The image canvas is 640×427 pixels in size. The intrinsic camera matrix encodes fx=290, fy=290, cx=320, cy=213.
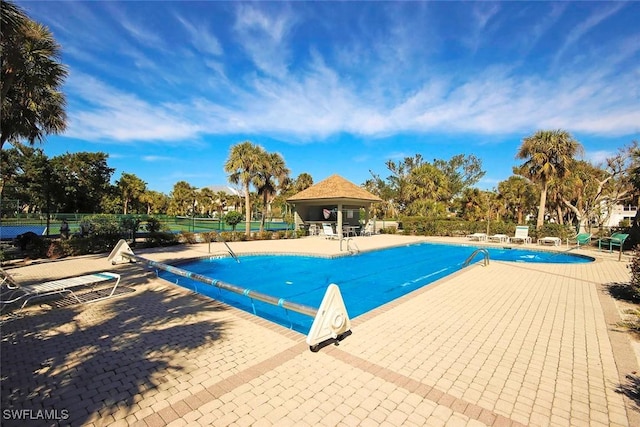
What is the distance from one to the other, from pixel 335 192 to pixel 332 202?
823 mm

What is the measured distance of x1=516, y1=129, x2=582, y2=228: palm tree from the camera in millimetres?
19047

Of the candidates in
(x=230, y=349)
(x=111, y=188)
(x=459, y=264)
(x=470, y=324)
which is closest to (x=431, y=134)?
(x=459, y=264)

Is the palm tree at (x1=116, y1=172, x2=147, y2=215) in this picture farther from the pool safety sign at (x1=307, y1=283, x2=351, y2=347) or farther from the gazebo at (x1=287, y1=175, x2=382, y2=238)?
the pool safety sign at (x1=307, y1=283, x2=351, y2=347)

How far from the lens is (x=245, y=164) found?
65.9 feet

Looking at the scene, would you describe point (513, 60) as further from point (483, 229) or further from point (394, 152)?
point (394, 152)

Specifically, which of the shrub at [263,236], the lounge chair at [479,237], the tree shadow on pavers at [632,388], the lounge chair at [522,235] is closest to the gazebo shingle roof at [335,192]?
the shrub at [263,236]

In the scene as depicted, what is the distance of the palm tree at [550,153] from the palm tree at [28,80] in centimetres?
2437

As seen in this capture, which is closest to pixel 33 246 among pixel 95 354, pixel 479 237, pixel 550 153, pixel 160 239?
pixel 160 239

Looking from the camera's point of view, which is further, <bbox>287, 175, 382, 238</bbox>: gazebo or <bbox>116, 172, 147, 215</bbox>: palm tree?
<bbox>116, 172, 147, 215</bbox>: palm tree

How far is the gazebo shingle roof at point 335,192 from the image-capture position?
20.2 metres

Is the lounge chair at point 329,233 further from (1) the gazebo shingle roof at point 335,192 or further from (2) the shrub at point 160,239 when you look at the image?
(2) the shrub at point 160,239

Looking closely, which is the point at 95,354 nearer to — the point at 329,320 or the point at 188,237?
the point at 329,320

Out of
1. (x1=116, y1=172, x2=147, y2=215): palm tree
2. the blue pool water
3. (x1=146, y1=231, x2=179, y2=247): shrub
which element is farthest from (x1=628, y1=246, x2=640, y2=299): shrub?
(x1=116, y1=172, x2=147, y2=215): palm tree

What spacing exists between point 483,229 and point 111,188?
38.5 m
